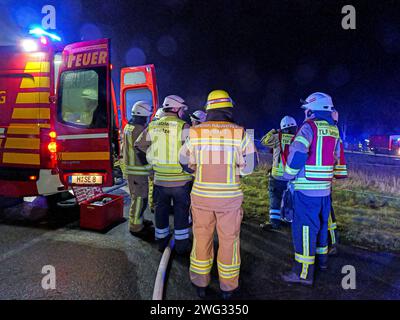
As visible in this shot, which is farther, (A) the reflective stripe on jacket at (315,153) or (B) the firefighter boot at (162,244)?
(B) the firefighter boot at (162,244)

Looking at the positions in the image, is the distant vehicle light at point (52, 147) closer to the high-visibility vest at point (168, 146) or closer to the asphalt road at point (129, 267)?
the asphalt road at point (129, 267)

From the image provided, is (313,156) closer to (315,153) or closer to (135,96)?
(315,153)

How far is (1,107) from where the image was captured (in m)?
4.41

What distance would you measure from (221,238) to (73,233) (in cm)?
255

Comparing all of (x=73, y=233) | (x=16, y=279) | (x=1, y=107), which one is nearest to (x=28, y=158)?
(x=1, y=107)

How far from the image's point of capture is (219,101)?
259 centimetres

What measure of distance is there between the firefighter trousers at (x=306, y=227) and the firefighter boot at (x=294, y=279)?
0.03 metres

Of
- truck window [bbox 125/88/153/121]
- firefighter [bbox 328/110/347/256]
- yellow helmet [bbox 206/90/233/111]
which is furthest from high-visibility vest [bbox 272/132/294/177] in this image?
truck window [bbox 125/88/153/121]

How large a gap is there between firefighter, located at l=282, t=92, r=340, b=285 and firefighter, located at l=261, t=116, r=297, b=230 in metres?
1.35

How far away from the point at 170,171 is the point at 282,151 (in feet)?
6.36

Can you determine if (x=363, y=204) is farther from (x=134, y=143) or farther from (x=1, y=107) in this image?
(x=1, y=107)

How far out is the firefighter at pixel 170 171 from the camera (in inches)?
129

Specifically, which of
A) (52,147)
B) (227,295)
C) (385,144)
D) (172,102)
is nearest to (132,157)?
(172,102)

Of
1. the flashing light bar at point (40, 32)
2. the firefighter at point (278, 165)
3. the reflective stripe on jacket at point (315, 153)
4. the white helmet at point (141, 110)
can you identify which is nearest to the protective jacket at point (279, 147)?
the firefighter at point (278, 165)
